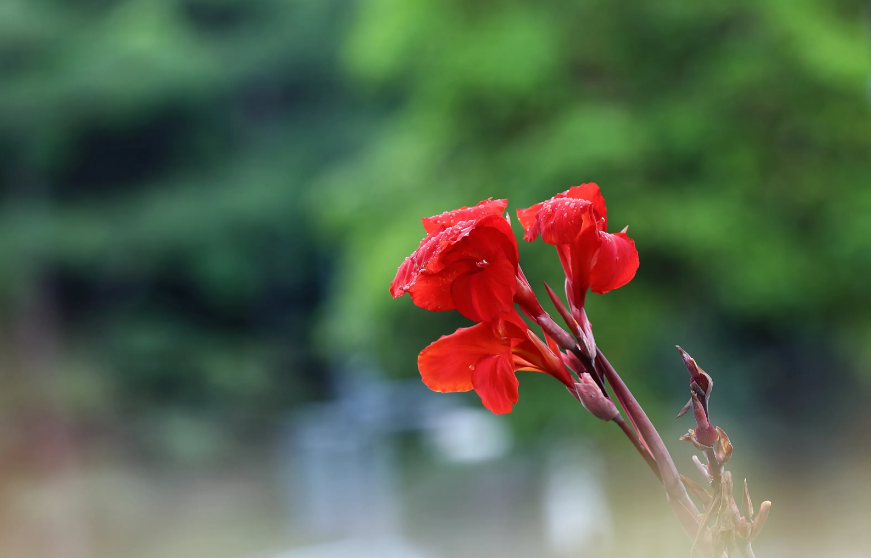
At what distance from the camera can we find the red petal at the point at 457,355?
0.36 meters

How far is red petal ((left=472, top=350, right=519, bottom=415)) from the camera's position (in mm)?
366

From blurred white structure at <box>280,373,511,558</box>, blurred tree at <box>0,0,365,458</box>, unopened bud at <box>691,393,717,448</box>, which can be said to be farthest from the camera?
blurred white structure at <box>280,373,511,558</box>

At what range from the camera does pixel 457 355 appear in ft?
1.24

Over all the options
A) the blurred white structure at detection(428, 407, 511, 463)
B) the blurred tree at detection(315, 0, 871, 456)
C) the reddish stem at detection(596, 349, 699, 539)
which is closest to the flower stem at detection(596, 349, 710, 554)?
the reddish stem at detection(596, 349, 699, 539)

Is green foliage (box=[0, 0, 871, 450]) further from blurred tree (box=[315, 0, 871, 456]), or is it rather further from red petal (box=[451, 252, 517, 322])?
red petal (box=[451, 252, 517, 322])

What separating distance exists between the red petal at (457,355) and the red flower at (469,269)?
1 centimetres

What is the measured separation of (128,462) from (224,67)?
283 cm

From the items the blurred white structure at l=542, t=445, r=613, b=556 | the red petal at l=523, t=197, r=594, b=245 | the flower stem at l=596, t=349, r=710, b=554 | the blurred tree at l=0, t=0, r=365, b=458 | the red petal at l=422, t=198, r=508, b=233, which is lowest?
the flower stem at l=596, t=349, r=710, b=554

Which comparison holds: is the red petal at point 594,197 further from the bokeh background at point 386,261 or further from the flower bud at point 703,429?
the bokeh background at point 386,261

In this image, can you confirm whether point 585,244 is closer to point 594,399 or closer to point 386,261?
point 594,399

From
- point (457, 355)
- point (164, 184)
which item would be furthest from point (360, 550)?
point (457, 355)

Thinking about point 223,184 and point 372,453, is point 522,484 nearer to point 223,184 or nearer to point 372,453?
point 372,453

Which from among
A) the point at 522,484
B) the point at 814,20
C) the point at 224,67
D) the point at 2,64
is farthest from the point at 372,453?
the point at 814,20

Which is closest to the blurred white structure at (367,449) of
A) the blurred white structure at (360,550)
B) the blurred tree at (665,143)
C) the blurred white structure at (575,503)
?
the blurred white structure at (360,550)
